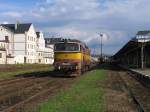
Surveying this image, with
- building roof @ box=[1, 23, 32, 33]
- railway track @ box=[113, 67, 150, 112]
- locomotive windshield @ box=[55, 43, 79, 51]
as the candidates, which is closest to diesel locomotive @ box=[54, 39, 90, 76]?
locomotive windshield @ box=[55, 43, 79, 51]

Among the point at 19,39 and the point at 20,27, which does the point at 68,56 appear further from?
the point at 20,27

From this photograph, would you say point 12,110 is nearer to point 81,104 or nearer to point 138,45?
point 81,104

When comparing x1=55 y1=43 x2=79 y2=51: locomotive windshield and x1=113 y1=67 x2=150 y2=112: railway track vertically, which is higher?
x1=55 y1=43 x2=79 y2=51: locomotive windshield

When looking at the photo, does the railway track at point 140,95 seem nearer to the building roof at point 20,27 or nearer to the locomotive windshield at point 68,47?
the locomotive windshield at point 68,47

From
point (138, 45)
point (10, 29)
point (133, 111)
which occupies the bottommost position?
point (133, 111)

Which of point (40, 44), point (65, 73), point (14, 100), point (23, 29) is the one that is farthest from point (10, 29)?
point (14, 100)

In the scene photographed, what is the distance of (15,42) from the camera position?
117 m

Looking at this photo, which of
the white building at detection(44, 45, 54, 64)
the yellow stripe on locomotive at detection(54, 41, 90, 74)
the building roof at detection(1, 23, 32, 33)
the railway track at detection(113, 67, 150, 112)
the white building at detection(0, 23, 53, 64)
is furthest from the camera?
the white building at detection(44, 45, 54, 64)

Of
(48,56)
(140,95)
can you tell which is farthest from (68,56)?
(48,56)

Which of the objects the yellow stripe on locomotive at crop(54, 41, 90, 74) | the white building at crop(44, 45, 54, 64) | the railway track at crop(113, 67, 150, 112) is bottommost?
the railway track at crop(113, 67, 150, 112)

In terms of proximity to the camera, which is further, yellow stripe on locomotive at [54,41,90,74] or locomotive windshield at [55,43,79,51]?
locomotive windshield at [55,43,79,51]

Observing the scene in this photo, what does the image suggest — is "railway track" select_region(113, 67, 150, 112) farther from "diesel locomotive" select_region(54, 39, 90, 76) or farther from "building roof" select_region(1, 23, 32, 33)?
"building roof" select_region(1, 23, 32, 33)

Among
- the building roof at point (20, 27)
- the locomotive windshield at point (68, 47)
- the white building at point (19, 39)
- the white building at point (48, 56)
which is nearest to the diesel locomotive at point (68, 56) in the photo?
the locomotive windshield at point (68, 47)

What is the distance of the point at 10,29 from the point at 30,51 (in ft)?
31.1
